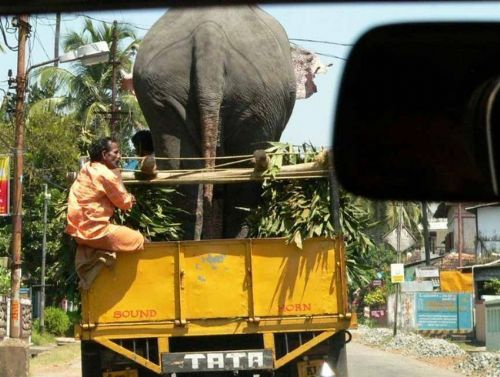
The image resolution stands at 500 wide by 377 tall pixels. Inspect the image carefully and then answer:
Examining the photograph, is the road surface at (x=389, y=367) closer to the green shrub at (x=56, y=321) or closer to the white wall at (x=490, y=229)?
the white wall at (x=490, y=229)

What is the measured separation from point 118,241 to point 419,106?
17.7 ft

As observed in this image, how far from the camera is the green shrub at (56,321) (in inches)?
1462

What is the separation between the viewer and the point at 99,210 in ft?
24.9

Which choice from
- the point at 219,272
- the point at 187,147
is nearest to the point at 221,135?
the point at 187,147

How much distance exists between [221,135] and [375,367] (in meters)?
12.4

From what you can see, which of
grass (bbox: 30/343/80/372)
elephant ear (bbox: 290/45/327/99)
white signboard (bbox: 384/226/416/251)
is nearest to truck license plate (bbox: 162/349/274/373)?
elephant ear (bbox: 290/45/327/99)

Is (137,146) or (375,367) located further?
(375,367)

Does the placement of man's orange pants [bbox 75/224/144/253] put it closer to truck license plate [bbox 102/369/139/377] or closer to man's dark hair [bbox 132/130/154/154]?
truck license plate [bbox 102/369/139/377]

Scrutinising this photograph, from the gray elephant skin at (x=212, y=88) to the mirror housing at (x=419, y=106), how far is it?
6.23 metres

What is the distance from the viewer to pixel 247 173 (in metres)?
8.19

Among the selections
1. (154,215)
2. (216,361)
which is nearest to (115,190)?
(154,215)

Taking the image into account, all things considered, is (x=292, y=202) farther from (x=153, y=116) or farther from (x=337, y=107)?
(x=337, y=107)

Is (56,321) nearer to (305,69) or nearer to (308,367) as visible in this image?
(305,69)

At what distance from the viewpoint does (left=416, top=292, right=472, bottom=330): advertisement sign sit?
36688 mm
